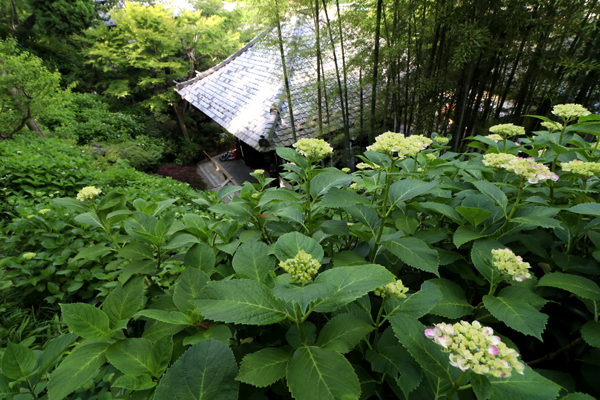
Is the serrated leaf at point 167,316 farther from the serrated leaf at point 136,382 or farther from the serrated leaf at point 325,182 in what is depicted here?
the serrated leaf at point 325,182

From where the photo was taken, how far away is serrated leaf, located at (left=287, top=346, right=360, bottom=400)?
19.4 inches

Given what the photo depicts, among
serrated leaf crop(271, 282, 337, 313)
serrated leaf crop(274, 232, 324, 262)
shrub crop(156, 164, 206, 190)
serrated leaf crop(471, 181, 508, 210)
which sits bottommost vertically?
shrub crop(156, 164, 206, 190)

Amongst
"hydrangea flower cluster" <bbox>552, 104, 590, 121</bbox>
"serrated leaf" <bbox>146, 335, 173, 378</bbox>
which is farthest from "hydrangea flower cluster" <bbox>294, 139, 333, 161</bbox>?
"hydrangea flower cluster" <bbox>552, 104, 590, 121</bbox>

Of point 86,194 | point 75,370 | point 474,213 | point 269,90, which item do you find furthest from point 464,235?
point 269,90

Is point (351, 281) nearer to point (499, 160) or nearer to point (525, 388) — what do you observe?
point (525, 388)

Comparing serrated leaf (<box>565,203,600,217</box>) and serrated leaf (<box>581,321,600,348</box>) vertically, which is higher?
serrated leaf (<box>565,203,600,217</box>)

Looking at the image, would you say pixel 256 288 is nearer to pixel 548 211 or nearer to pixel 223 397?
pixel 223 397

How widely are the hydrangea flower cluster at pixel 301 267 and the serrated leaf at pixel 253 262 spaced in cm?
18

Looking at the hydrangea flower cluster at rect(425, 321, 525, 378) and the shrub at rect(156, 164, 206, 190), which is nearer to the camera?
the hydrangea flower cluster at rect(425, 321, 525, 378)

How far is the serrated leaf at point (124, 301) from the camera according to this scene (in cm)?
77

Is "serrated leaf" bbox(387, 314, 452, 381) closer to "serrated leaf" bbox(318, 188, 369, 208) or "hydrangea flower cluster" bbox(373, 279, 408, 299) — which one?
"hydrangea flower cluster" bbox(373, 279, 408, 299)

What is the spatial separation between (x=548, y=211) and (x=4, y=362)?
5.56 feet

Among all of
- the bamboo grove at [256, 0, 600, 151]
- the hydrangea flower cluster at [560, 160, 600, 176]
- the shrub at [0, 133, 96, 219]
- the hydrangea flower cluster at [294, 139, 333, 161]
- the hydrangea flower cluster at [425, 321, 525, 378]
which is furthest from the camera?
the bamboo grove at [256, 0, 600, 151]

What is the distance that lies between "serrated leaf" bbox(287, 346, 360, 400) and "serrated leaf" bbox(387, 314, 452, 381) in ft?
0.44
